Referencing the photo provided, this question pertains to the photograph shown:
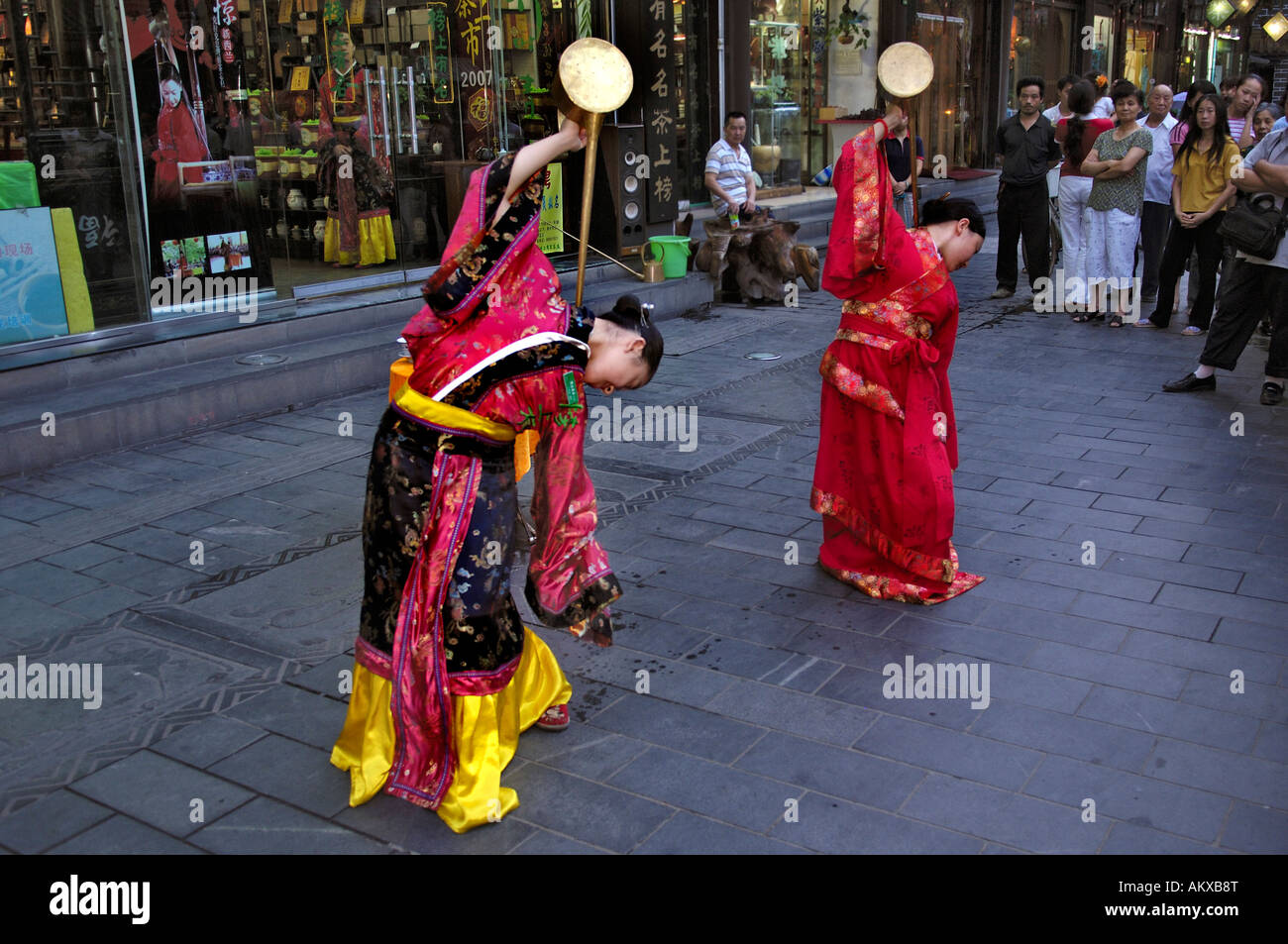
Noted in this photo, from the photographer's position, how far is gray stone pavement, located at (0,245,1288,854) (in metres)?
2.89

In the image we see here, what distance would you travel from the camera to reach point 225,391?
652cm

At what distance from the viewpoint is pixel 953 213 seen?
4.26 m

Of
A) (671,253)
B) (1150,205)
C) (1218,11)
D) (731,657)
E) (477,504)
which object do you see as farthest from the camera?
(1218,11)

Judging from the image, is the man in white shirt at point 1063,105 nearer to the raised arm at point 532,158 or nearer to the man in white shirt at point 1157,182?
the man in white shirt at point 1157,182

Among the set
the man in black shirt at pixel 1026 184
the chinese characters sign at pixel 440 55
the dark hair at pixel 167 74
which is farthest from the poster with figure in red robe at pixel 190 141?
the man in black shirt at pixel 1026 184

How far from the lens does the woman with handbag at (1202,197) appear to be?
7.89m

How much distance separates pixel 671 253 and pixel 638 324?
6983mm

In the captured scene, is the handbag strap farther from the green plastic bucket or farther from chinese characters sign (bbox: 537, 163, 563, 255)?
chinese characters sign (bbox: 537, 163, 563, 255)

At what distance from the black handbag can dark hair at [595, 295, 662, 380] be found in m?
4.88

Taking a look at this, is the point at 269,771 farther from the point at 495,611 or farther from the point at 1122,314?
the point at 1122,314

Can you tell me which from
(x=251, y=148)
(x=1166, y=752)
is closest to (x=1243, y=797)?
(x=1166, y=752)

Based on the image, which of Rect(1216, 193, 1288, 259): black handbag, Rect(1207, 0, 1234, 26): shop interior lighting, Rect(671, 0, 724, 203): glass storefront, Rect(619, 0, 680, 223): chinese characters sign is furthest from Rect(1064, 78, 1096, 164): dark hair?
Rect(1207, 0, 1234, 26): shop interior lighting

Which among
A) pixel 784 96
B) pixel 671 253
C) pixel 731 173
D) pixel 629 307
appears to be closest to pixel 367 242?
pixel 671 253

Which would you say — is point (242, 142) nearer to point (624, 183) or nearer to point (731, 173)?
point (624, 183)
